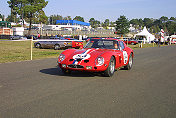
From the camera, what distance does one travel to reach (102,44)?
9922 mm

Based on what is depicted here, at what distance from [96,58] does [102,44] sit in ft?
5.14

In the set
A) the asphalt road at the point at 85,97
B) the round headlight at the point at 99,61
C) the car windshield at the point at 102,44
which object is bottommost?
the asphalt road at the point at 85,97

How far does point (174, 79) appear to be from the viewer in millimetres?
8961

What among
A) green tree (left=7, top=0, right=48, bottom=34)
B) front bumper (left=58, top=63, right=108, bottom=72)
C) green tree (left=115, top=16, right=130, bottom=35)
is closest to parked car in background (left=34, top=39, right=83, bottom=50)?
front bumper (left=58, top=63, right=108, bottom=72)

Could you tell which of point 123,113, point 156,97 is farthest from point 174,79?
point 123,113

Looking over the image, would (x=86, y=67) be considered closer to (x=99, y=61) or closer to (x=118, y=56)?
(x=99, y=61)

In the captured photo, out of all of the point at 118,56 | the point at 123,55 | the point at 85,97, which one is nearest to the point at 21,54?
the point at 123,55

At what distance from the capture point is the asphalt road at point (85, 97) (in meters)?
4.69

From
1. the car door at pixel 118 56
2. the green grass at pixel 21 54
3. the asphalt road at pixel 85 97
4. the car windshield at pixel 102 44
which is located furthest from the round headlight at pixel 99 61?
the green grass at pixel 21 54

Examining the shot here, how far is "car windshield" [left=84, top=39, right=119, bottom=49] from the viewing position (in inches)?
388

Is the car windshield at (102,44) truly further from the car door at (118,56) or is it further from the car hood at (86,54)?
the car hood at (86,54)

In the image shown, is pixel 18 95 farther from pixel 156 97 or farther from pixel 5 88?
pixel 156 97

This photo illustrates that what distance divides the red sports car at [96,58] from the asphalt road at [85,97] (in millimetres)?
367

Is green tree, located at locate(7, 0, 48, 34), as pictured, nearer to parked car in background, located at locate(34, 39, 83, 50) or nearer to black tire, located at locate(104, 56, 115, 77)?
parked car in background, located at locate(34, 39, 83, 50)
